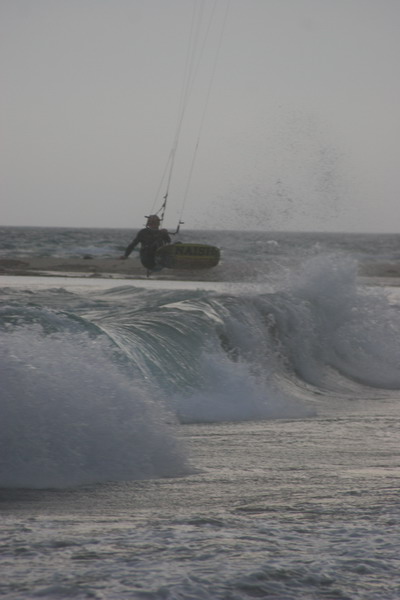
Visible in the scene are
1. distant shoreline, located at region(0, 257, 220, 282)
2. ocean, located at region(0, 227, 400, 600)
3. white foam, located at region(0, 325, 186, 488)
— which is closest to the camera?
ocean, located at region(0, 227, 400, 600)

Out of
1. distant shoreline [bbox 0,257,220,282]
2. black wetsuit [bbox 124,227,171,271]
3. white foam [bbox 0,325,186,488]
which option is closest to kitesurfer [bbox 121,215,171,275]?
black wetsuit [bbox 124,227,171,271]

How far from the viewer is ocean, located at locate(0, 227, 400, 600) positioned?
132 inches

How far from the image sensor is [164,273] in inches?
1350

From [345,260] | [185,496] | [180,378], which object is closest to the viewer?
[185,496]

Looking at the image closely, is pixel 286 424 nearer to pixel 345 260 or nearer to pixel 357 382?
pixel 357 382

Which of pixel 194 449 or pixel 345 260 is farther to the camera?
pixel 345 260

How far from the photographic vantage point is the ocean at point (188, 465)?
336cm

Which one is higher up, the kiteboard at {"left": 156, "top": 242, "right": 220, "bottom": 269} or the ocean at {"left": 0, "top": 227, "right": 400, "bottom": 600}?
the kiteboard at {"left": 156, "top": 242, "right": 220, "bottom": 269}

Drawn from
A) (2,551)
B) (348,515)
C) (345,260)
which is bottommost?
(2,551)

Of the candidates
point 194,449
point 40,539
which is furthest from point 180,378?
point 40,539

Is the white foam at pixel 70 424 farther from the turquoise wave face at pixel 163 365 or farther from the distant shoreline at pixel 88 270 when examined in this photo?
the distant shoreline at pixel 88 270

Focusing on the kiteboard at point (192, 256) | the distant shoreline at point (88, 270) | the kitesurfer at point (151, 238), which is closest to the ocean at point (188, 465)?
the kitesurfer at point (151, 238)

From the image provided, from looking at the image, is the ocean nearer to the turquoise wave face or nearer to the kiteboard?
the turquoise wave face

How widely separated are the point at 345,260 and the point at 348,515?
12.2 metres
